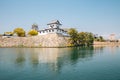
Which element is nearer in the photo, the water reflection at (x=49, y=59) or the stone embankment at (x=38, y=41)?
the water reflection at (x=49, y=59)

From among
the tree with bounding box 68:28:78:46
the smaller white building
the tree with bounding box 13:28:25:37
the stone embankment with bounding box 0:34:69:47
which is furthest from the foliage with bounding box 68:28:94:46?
the tree with bounding box 13:28:25:37

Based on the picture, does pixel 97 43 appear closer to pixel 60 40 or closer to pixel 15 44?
pixel 60 40

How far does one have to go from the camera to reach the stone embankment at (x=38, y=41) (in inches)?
3925

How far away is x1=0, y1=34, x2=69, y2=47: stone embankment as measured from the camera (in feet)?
327

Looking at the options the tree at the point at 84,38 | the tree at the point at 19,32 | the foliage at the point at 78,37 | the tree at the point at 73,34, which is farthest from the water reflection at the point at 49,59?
the tree at the point at 19,32

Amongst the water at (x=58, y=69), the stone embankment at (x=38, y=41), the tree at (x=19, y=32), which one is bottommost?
the water at (x=58, y=69)

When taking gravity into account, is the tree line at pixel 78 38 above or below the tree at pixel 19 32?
below

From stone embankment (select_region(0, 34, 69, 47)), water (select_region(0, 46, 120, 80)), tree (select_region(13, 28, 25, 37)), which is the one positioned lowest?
water (select_region(0, 46, 120, 80))

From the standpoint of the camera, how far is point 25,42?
356ft

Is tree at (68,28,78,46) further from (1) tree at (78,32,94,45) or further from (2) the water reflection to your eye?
(2) the water reflection

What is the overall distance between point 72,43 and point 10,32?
190ft

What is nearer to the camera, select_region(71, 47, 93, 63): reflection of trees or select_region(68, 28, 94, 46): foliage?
select_region(71, 47, 93, 63): reflection of trees

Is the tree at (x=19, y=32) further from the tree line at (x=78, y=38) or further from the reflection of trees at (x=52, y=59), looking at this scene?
the reflection of trees at (x=52, y=59)

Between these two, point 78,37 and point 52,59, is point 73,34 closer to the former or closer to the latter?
point 78,37
